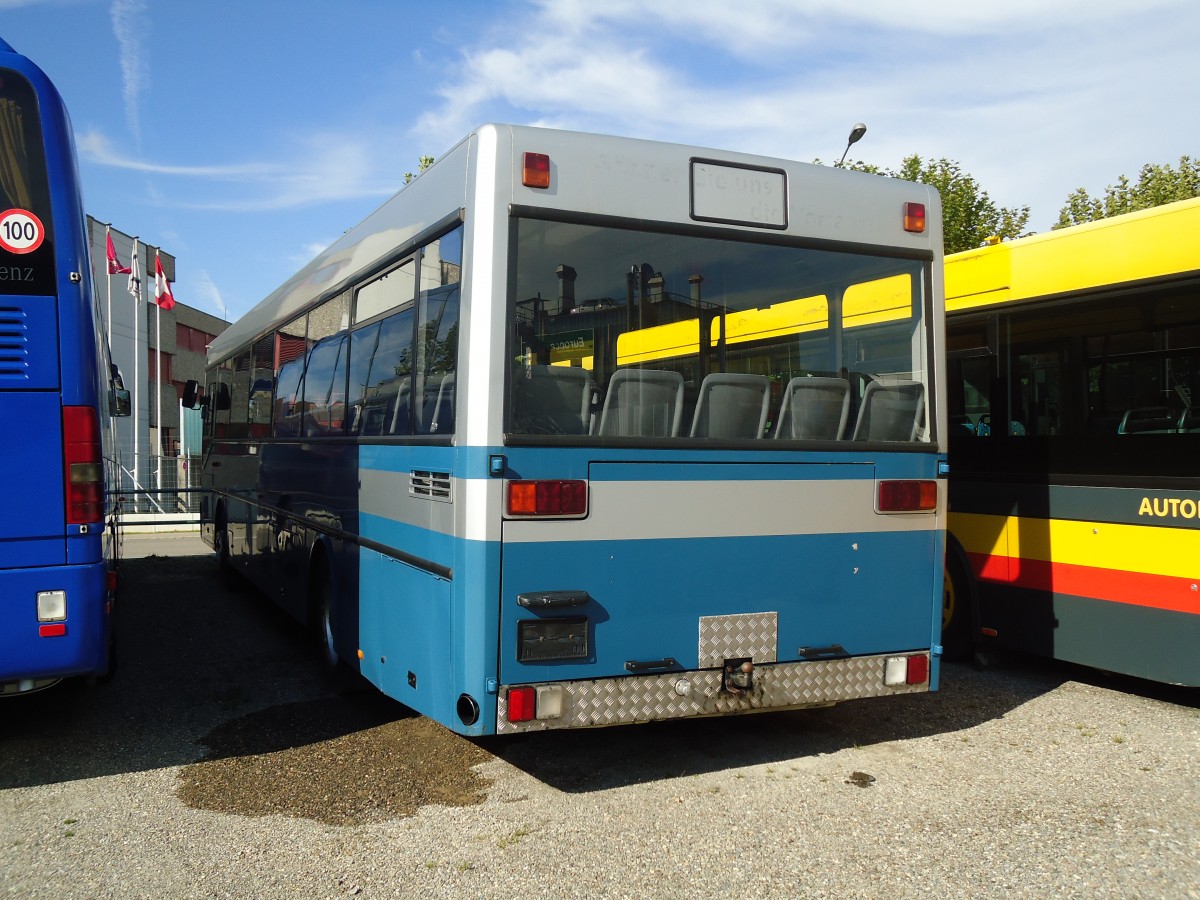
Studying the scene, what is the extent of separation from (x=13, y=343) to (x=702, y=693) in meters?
3.74

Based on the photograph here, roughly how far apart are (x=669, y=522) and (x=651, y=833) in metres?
1.42

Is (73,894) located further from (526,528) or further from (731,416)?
(731,416)

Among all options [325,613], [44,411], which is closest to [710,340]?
[44,411]

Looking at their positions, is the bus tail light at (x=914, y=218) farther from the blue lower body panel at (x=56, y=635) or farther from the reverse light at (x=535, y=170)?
the blue lower body panel at (x=56, y=635)

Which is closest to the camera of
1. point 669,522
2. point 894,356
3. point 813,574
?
point 669,522

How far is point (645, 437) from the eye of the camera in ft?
15.5

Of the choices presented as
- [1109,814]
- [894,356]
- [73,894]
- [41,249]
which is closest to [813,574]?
[894,356]

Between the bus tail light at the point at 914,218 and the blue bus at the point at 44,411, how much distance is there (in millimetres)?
4330

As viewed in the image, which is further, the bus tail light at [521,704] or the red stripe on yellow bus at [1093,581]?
the red stripe on yellow bus at [1093,581]

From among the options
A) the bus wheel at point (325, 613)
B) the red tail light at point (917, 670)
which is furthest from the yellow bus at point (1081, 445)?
the bus wheel at point (325, 613)

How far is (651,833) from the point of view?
4406mm

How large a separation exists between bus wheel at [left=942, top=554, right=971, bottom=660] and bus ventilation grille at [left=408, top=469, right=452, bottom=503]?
4.31 m

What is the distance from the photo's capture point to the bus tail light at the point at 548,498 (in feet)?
14.5

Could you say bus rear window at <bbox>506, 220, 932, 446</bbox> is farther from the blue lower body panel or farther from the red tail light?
the blue lower body panel
